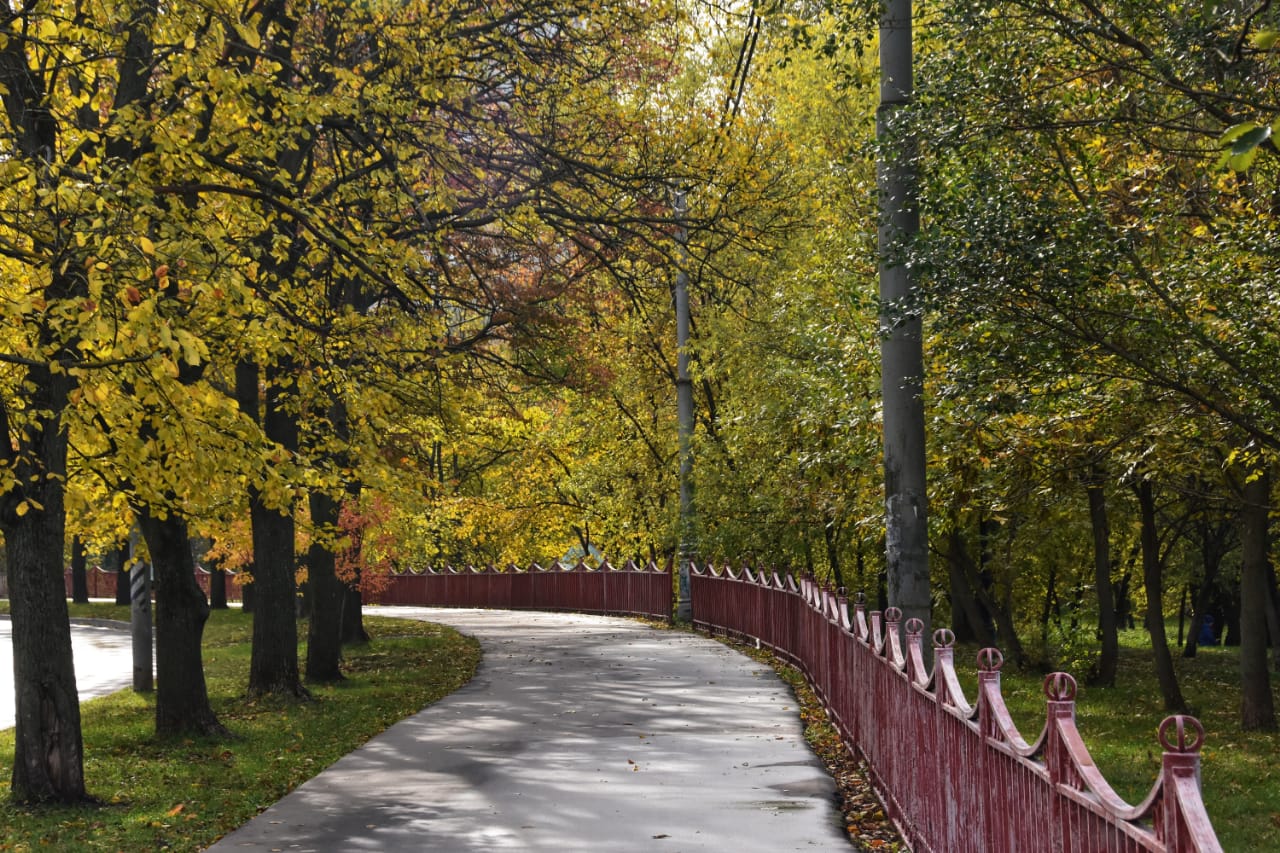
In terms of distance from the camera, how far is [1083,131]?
11961 millimetres

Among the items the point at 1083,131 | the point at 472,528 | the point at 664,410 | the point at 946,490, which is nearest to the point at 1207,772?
the point at 946,490

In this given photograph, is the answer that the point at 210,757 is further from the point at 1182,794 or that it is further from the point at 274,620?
the point at 1182,794

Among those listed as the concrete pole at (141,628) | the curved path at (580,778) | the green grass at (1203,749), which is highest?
the concrete pole at (141,628)

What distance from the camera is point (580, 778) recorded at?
11.4m

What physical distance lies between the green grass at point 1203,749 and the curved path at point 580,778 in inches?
119

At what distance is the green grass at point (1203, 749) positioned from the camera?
11.4m

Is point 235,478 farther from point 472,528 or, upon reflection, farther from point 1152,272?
point 472,528

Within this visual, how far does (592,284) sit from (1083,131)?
9.65 metres

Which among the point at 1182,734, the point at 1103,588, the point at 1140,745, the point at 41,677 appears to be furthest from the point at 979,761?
the point at 1103,588

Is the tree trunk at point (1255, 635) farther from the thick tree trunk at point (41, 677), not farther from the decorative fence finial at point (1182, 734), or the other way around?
the decorative fence finial at point (1182, 734)

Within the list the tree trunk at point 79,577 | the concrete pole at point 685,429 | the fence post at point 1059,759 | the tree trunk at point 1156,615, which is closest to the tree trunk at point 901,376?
the fence post at point 1059,759

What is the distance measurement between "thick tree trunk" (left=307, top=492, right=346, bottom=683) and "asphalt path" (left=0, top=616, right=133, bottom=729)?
3.19m

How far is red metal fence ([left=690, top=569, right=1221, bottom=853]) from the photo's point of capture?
342cm

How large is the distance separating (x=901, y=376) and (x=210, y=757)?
7153 mm
